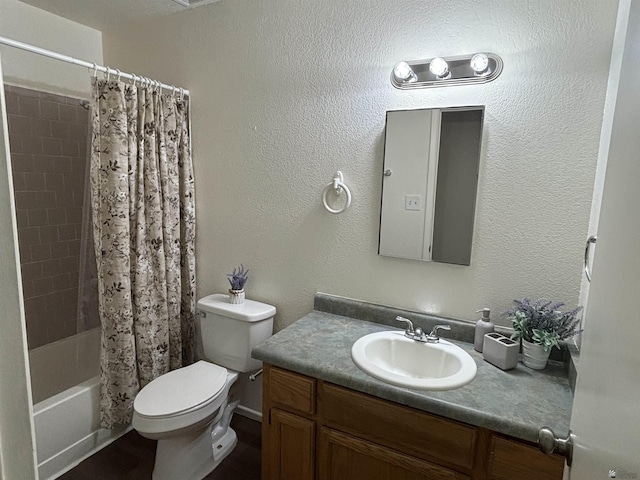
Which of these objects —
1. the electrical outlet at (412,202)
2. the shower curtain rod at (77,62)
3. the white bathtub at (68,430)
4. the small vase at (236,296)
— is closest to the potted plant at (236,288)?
the small vase at (236,296)

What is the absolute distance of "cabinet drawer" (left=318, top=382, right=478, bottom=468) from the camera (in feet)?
3.98

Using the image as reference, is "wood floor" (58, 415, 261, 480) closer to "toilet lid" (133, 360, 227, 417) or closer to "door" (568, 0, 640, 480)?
"toilet lid" (133, 360, 227, 417)

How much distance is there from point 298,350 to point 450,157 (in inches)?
41.2

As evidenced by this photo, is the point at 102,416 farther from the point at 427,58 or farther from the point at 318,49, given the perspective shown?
the point at 427,58

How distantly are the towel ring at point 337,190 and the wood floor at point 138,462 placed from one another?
4.63 feet

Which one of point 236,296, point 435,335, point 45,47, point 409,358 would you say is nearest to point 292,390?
point 409,358

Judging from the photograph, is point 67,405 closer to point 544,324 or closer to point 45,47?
point 45,47

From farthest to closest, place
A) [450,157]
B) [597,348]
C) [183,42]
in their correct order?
[183,42] < [450,157] < [597,348]

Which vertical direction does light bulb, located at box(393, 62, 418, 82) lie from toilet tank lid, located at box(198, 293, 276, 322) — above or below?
above

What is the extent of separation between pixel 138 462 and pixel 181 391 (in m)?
A: 0.57

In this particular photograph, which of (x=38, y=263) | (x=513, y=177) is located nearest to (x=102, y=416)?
(x=38, y=263)

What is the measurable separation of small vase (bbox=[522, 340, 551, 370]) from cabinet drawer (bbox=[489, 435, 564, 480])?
0.38 metres

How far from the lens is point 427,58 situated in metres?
1.62

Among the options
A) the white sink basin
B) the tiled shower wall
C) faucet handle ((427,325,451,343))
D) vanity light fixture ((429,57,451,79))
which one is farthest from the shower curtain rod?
faucet handle ((427,325,451,343))
